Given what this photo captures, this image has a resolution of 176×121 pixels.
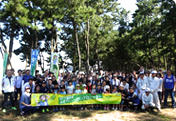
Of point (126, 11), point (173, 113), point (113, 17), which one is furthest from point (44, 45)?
point (173, 113)

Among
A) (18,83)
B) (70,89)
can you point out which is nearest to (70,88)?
(70,89)

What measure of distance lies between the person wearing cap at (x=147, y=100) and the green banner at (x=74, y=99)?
3.57 ft

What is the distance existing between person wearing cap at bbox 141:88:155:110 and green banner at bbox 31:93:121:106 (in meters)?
1.09

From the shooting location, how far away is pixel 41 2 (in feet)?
45.6

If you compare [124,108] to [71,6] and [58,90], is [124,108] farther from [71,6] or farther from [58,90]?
[71,6]

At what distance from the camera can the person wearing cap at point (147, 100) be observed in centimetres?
697

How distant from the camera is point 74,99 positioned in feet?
24.0

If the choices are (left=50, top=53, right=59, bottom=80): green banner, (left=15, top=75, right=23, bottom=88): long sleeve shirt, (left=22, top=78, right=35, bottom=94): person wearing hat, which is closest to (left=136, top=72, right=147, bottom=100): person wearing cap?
(left=22, top=78, right=35, bottom=94): person wearing hat

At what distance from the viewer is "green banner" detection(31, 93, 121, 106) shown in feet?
22.9

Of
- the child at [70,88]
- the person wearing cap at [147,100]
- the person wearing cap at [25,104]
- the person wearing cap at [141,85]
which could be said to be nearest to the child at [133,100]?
the person wearing cap at [141,85]

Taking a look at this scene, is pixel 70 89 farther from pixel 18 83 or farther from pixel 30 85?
pixel 18 83

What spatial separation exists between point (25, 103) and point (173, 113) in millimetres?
6321

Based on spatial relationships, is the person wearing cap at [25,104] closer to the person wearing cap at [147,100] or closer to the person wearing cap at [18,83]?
the person wearing cap at [18,83]

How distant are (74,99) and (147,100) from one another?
3.28 meters
